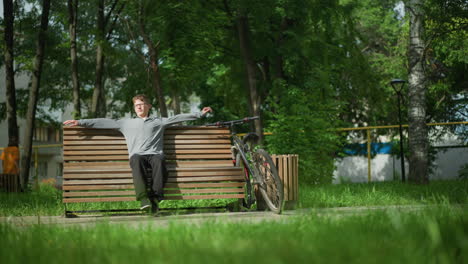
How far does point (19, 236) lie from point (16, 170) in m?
13.7

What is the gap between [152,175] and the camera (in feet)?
22.0

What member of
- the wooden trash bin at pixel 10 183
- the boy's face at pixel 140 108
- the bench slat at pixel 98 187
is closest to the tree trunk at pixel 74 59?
the wooden trash bin at pixel 10 183

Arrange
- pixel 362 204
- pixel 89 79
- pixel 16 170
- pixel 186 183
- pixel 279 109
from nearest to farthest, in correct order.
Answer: pixel 186 183 < pixel 362 204 < pixel 279 109 < pixel 16 170 < pixel 89 79

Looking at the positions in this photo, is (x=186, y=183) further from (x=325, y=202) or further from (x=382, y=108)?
(x=382, y=108)

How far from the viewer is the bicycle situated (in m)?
6.55

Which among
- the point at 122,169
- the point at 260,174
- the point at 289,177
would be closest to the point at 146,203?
the point at 122,169

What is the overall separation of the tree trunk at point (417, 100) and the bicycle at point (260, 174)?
22.2ft

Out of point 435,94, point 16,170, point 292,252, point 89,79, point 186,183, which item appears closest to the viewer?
point 292,252

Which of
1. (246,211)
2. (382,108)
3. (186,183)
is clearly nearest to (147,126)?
(186,183)

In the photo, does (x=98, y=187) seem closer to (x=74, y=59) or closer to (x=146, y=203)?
(x=146, y=203)

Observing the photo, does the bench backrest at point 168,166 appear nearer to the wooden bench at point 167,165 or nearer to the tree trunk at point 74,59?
the wooden bench at point 167,165

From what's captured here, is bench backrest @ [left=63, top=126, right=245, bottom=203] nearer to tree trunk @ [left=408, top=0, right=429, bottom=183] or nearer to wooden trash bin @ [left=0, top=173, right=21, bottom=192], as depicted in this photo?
tree trunk @ [left=408, top=0, right=429, bottom=183]

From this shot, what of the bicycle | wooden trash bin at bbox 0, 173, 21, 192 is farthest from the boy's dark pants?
wooden trash bin at bbox 0, 173, 21, 192

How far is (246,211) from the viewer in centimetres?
712
